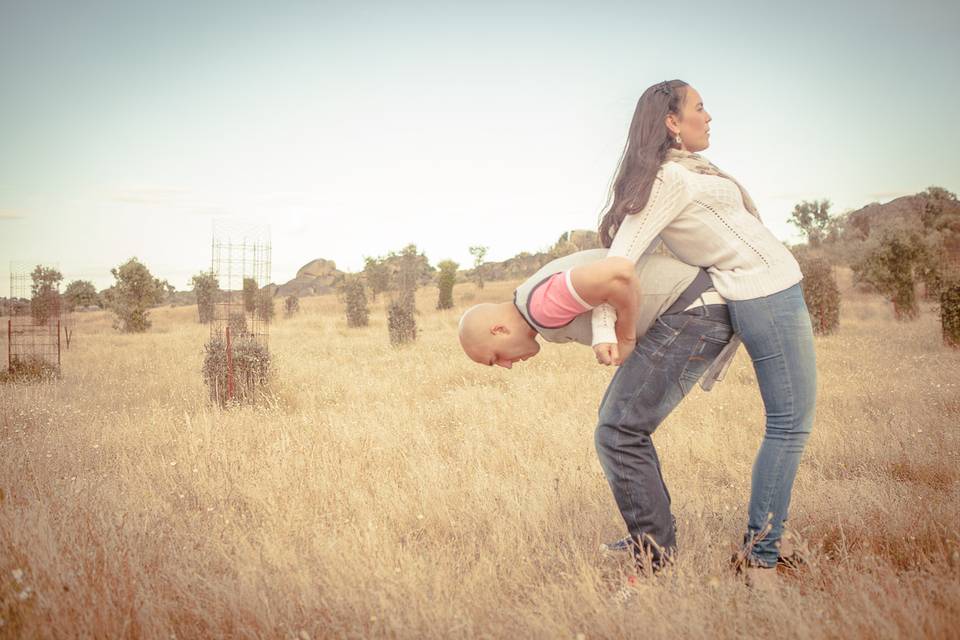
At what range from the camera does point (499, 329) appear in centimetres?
263

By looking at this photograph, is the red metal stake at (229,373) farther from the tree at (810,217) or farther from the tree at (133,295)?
the tree at (810,217)

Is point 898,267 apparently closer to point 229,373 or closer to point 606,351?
point 229,373

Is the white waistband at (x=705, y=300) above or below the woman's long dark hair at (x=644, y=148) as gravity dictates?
below

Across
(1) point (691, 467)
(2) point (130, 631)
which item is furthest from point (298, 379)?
(2) point (130, 631)

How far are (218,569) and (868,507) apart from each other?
3.61 metres

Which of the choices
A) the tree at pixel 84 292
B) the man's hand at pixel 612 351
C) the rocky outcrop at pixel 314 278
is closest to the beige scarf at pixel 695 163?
the man's hand at pixel 612 351

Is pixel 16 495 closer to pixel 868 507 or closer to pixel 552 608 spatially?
pixel 552 608

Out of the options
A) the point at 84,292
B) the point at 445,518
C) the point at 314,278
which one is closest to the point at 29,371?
the point at 445,518

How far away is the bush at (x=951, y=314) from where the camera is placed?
11586 mm

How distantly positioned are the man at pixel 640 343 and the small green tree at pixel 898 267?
2036 cm

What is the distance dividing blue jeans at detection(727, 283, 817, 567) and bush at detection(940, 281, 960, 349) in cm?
1153

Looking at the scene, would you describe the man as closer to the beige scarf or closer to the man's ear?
the man's ear

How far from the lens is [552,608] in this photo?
2639 millimetres

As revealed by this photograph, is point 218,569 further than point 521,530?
No
